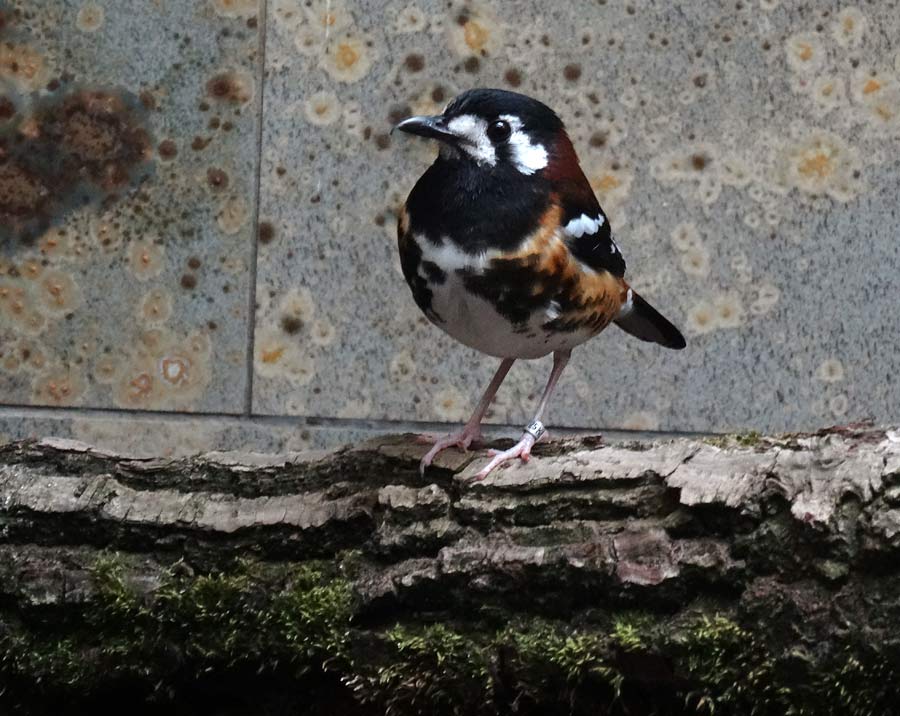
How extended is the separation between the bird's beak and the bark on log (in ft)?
2.00

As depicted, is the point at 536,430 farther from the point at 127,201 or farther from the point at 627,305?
the point at 127,201

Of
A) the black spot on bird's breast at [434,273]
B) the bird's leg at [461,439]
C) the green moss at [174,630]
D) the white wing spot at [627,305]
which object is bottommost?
the green moss at [174,630]

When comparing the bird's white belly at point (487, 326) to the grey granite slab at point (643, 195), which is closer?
the bird's white belly at point (487, 326)

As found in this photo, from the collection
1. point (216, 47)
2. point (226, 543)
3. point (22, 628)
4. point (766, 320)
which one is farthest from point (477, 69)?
point (22, 628)

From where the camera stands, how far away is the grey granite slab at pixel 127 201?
3480 mm

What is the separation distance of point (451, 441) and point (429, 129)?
62 centimetres

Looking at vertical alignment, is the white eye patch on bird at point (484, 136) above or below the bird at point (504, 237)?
above

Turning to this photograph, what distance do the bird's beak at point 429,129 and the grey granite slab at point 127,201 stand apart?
126 centimetres

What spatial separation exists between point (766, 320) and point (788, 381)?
193 millimetres

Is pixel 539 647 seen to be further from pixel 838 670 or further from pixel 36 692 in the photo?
pixel 36 692

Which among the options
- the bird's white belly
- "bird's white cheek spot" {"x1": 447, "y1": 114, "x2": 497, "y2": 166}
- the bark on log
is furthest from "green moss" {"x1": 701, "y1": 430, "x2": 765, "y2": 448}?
"bird's white cheek spot" {"x1": 447, "y1": 114, "x2": 497, "y2": 166}

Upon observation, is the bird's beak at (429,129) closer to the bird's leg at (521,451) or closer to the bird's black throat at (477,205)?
the bird's black throat at (477,205)

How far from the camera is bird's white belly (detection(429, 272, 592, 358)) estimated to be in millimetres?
2305

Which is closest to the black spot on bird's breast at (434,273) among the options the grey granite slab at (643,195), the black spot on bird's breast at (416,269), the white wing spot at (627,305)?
the black spot on bird's breast at (416,269)
